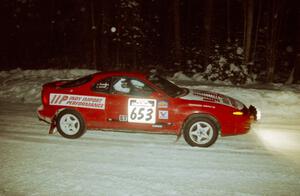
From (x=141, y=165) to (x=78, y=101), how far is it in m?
2.53

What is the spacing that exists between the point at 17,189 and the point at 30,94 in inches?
356

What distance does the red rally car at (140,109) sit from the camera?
831cm

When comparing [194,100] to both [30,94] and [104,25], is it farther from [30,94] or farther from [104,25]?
[104,25]

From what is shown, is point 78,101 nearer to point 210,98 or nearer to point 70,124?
point 70,124

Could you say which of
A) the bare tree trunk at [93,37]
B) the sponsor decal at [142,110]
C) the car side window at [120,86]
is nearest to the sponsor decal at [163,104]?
the sponsor decal at [142,110]

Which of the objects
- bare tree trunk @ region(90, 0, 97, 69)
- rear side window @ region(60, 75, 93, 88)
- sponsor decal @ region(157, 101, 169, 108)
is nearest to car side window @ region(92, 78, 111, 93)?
rear side window @ region(60, 75, 93, 88)

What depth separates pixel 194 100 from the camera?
8.45m

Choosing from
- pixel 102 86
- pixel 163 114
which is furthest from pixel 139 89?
pixel 102 86

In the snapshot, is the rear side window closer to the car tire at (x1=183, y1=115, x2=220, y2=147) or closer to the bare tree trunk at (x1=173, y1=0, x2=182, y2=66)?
the car tire at (x1=183, y1=115, x2=220, y2=147)

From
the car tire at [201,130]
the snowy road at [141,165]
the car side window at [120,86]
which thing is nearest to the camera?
the snowy road at [141,165]

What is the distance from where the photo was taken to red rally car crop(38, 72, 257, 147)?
8.31 meters

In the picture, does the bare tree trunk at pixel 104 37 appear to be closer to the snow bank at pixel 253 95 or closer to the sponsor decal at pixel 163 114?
the snow bank at pixel 253 95

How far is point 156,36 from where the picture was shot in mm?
29609

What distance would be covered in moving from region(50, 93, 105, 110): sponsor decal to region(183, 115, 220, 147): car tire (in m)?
1.99
